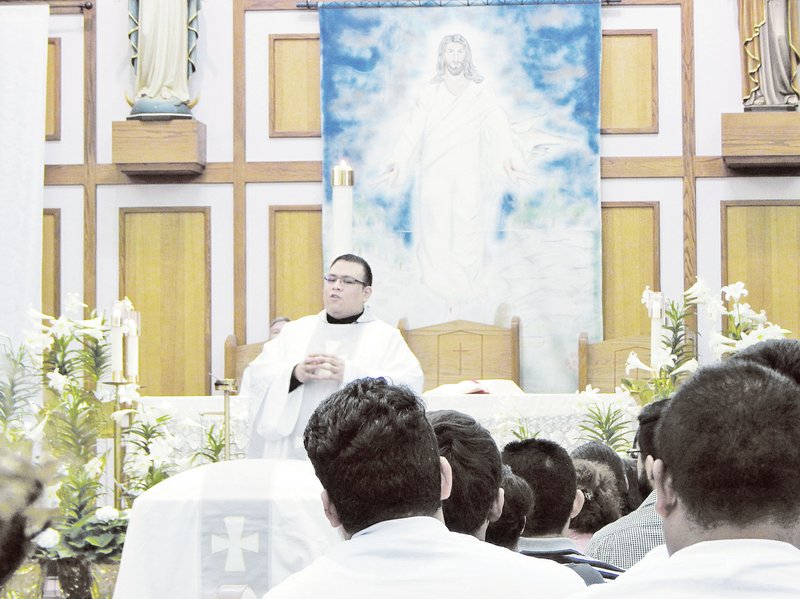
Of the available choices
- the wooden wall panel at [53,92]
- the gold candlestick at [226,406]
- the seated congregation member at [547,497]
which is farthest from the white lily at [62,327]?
the wooden wall panel at [53,92]

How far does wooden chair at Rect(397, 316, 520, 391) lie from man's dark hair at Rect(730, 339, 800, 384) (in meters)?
7.24

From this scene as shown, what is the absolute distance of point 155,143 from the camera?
942 cm

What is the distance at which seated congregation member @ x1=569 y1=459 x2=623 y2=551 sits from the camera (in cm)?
346

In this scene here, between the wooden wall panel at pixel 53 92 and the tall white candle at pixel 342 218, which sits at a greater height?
the wooden wall panel at pixel 53 92

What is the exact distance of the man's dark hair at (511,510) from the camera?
8.48 ft

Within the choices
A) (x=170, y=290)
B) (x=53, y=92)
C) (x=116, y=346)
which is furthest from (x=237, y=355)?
(x=116, y=346)

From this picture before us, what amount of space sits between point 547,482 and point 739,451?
1550 millimetres

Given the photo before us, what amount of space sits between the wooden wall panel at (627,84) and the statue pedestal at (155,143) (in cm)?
312

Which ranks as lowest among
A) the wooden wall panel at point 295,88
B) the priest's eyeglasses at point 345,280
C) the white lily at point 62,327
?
the white lily at point 62,327

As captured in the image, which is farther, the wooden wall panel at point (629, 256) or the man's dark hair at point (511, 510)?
the wooden wall panel at point (629, 256)

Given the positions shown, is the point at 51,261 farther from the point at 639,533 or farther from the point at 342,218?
the point at 639,533

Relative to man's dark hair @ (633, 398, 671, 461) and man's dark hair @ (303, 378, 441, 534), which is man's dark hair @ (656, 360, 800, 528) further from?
man's dark hair @ (633, 398, 671, 461)

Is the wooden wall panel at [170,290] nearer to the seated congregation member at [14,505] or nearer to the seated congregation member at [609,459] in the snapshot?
the seated congregation member at [609,459]

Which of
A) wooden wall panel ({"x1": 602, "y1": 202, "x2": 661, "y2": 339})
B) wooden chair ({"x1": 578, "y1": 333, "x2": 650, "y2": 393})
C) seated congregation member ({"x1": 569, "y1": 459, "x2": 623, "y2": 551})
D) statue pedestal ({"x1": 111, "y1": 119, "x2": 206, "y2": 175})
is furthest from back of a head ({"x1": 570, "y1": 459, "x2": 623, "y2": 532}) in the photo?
statue pedestal ({"x1": 111, "y1": 119, "x2": 206, "y2": 175})
